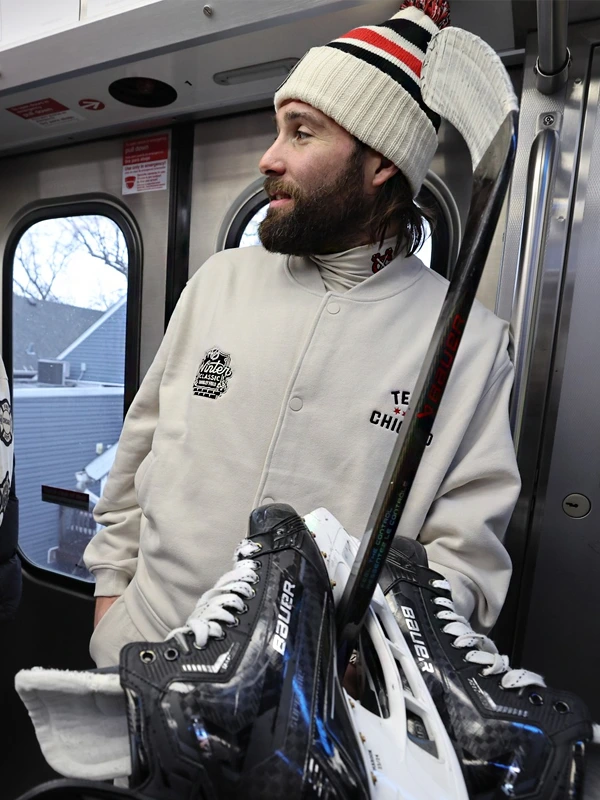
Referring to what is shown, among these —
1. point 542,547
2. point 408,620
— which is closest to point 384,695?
point 408,620

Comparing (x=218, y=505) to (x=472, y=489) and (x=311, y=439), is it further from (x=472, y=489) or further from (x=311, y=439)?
(x=472, y=489)

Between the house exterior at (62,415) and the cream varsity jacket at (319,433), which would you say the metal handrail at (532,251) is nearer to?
the cream varsity jacket at (319,433)

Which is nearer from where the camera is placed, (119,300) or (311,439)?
(311,439)

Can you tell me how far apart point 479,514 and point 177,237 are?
1613 millimetres

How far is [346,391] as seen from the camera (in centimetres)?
116

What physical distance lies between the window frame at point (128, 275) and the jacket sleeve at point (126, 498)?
0.91 metres

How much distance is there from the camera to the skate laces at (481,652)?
59cm

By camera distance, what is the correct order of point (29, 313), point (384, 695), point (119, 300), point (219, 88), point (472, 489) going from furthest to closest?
point (29, 313) → point (119, 300) → point (219, 88) → point (472, 489) → point (384, 695)

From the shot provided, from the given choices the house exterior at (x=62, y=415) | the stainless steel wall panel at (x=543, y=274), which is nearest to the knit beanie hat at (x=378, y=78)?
the stainless steel wall panel at (x=543, y=274)

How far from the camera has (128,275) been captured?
231 centimetres

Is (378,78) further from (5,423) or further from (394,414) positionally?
(5,423)

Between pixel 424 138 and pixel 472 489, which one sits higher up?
pixel 424 138

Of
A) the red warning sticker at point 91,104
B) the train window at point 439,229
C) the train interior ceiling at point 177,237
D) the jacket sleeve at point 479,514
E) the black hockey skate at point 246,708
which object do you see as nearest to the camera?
the black hockey skate at point 246,708

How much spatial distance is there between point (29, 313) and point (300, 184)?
189 cm
